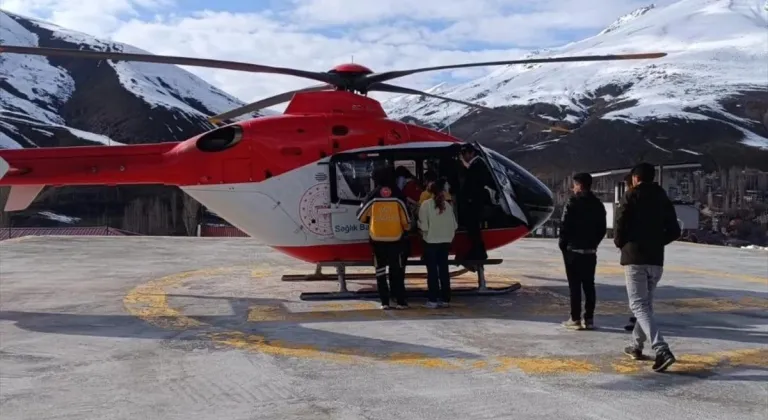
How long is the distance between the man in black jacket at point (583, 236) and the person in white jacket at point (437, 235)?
1691 mm

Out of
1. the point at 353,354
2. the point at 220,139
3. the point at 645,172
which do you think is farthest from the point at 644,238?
the point at 220,139

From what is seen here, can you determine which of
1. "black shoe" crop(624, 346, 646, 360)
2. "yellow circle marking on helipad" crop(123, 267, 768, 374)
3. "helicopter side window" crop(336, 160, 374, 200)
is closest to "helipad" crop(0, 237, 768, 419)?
"yellow circle marking on helipad" crop(123, 267, 768, 374)

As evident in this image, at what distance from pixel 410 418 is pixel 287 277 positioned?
6.85 meters

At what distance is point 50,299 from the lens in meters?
9.93

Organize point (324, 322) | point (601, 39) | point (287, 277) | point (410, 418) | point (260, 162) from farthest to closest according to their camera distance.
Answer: point (601, 39) → point (287, 277) → point (260, 162) → point (324, 322) → point (410, 418)

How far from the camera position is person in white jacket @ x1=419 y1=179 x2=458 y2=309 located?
8891 millimetres

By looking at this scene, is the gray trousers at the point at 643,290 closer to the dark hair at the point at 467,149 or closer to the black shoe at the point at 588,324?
the black shoe at the point at 588,324

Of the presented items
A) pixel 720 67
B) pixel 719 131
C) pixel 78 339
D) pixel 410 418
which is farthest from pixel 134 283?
pixel 720 67

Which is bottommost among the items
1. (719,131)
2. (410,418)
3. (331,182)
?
(410,418)

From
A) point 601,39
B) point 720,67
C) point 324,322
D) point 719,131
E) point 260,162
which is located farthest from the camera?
point 601,39

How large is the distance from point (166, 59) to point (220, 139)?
1.60m

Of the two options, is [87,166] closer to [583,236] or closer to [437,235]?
[437,235]

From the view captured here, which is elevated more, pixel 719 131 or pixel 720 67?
pixel 720 67

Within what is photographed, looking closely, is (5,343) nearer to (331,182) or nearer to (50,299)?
(50,299)
